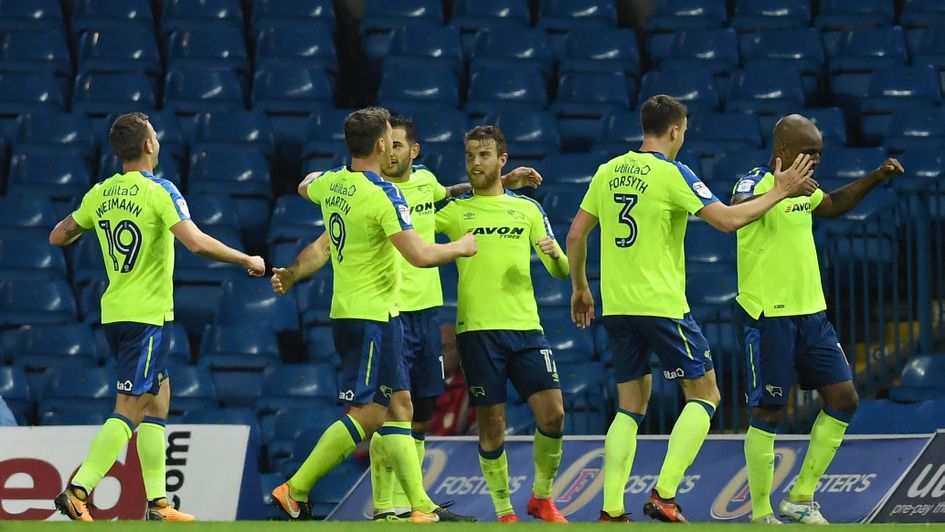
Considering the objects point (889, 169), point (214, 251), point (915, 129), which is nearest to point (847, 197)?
point (889, 169)

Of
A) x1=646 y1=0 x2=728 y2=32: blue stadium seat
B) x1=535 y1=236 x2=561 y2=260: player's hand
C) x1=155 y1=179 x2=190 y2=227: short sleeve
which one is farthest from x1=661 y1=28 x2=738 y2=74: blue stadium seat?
x1=155 y1=179 x2=190 y2=227: short sleeve

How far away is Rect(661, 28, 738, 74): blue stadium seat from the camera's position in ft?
50.1

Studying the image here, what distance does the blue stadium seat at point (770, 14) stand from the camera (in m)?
15.5

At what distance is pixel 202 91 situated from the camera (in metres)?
15.4

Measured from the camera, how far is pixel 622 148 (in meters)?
14.2

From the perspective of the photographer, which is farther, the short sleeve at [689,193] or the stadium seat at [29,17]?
the stadium seat at [29,17]

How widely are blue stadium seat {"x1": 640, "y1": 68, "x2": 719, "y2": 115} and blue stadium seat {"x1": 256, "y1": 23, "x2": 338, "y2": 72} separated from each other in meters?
3.28

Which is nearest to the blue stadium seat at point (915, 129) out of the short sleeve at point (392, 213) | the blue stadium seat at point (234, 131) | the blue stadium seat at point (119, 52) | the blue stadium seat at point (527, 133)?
the blue stadium seat at point (527, 133)

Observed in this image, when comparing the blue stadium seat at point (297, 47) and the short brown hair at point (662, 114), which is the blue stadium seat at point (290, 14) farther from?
the short brown hair at point (662, 114)

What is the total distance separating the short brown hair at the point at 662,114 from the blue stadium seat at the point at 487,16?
24.8 ft

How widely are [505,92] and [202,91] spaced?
304cm

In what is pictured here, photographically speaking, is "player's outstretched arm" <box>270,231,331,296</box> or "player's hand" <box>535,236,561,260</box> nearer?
"player's outstretched arm" <box>270,231,331,296</box>

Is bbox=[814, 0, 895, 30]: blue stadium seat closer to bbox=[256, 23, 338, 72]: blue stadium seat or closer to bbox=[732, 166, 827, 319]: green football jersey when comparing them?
bbox=[256, 23, 338, 72]: blue stadium seat

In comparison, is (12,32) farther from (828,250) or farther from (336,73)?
(828,250)
